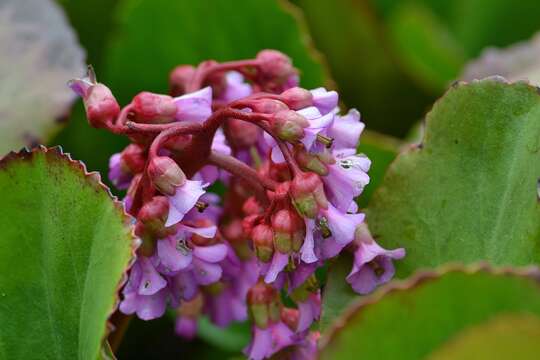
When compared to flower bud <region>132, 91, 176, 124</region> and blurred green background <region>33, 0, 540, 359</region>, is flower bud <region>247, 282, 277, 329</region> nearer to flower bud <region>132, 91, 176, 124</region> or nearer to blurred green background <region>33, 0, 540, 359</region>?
flower bud <region>132, 91, 176, 124</region>

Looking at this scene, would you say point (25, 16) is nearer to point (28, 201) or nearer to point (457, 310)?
point (28, 201)

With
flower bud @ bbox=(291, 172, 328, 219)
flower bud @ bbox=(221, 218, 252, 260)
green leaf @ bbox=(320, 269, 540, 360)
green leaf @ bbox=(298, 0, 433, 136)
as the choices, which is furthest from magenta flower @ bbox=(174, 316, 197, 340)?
green leaf @ bbox=(298, 0, 433, 136)

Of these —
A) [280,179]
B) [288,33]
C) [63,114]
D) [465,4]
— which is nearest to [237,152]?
[280,179]

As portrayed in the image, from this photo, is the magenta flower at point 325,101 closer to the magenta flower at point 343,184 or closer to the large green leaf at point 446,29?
the magenta flower at point 343,184

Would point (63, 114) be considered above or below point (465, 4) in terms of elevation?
below

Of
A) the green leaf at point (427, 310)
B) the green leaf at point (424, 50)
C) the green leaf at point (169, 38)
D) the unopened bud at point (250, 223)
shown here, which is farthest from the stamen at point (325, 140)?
the green leaf at point (424, 50)

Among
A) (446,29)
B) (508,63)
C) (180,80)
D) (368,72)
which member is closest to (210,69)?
(180,80)
